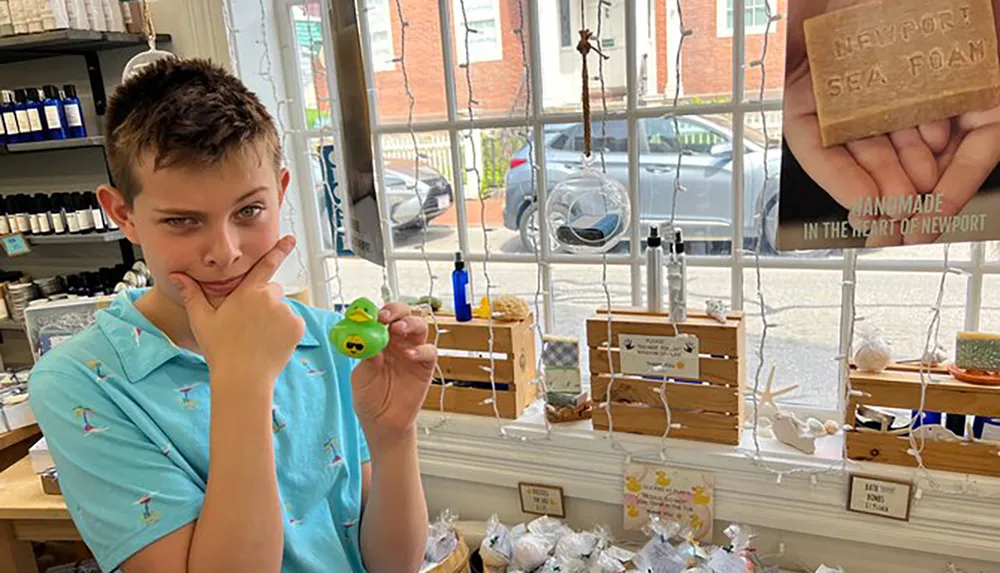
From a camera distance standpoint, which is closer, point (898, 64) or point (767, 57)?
point (898, 64)

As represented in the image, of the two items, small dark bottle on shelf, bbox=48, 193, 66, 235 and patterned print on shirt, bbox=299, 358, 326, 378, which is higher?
small dark bottle on shelf, bbox=48, 193, 66, 235

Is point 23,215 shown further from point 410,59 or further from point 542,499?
point 542,499

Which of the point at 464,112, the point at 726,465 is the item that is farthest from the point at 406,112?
the point at 726,465

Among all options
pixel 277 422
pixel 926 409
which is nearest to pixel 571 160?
pixel 926 409

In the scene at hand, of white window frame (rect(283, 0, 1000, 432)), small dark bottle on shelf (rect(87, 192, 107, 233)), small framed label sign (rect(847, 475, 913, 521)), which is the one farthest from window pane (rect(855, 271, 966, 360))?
small dark bottle on shelf (rect(87, 192, 107, 233))

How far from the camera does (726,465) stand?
1.47 m

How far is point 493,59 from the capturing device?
5.57ft

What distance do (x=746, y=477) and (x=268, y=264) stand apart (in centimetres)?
110

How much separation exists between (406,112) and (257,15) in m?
0.51

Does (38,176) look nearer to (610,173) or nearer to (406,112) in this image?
(406,112)

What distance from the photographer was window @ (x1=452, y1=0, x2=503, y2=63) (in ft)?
5.49

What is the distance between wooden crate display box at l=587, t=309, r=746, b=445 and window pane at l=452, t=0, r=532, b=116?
1.88ft

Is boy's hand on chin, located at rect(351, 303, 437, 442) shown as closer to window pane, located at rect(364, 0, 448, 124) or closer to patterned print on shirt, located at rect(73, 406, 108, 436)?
patterned print on shirt, located at rect(73, 406, 108, 436)

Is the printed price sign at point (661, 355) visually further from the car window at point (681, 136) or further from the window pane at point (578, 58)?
the window pane at point (578, 58)
